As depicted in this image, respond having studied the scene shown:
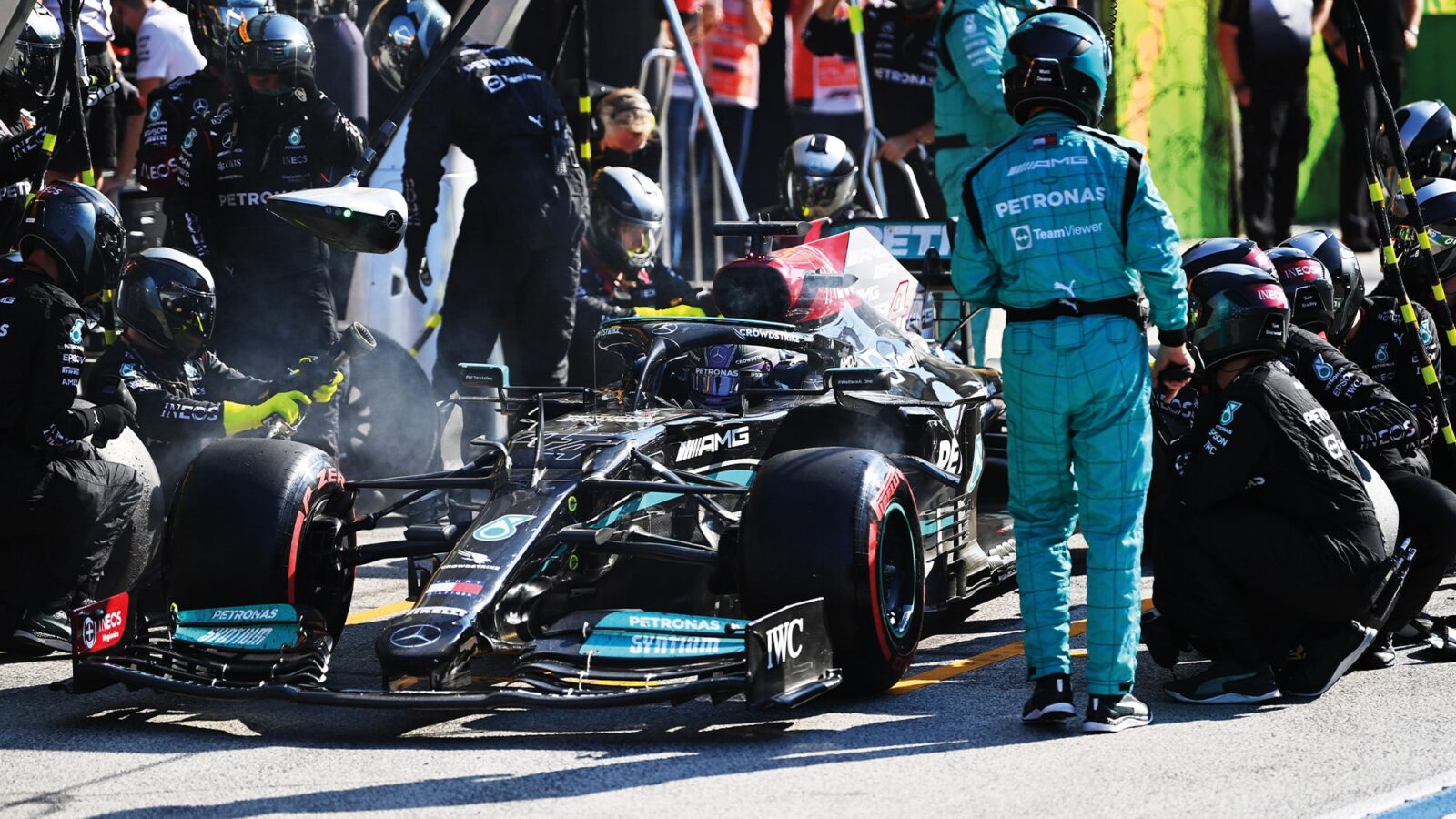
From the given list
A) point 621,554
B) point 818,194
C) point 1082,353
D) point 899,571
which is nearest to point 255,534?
point 621,554

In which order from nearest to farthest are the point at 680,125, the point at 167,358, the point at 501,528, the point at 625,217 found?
the point at 501,528 → the point at 167,358 → the point at 625,217 → the point at 680,125

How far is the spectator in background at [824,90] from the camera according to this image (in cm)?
1401

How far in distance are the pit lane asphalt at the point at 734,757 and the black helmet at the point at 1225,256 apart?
1369mm

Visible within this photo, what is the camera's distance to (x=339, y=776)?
5.17 metres

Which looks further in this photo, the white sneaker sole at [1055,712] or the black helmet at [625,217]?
the black helmet at [625,217]

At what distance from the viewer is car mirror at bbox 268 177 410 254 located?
707 cm

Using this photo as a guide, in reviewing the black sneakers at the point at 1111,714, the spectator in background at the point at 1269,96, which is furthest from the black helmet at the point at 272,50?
the spectator in background at the point at 1269,96

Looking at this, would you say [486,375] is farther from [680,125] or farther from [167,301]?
[680,125]

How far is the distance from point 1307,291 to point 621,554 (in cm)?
269

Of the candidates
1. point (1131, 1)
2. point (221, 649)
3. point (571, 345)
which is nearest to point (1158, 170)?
point (1131, 1)

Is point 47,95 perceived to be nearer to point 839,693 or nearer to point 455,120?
point 455,120

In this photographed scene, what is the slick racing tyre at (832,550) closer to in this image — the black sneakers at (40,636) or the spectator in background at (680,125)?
the black sneakers at (40,636)

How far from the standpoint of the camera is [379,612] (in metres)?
7.55

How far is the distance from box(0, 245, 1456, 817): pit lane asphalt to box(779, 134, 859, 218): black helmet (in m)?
4.51
